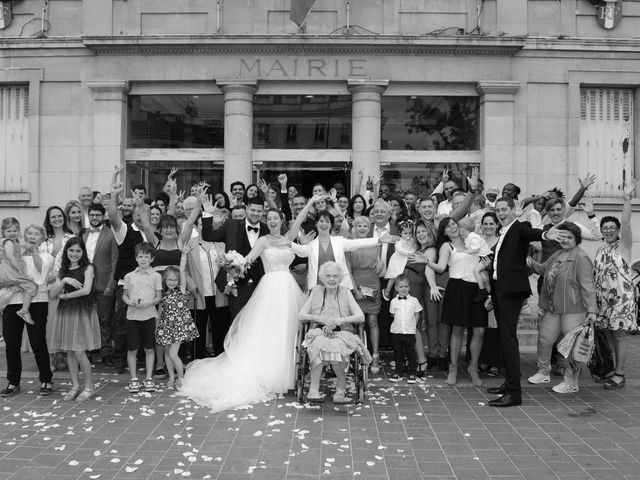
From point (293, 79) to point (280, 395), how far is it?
9213mm

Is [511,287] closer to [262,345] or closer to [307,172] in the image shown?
[262,345]

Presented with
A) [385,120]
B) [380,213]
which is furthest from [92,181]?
[380,213]

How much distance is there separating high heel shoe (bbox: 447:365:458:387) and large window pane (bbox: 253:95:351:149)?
8303 mm

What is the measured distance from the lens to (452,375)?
7527mm

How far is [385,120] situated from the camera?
14.8 meters

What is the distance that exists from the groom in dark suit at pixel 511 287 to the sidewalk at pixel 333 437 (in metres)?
0.30

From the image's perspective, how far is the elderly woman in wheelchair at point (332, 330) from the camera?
6.53m

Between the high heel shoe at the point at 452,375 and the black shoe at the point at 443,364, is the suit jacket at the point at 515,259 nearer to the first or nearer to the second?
the high heel shoe at the point at 452,375

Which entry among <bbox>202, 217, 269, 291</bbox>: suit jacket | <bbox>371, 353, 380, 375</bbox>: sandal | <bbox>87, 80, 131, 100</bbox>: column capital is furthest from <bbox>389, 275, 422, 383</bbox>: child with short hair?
<bbox>87, 80, 131, 100</bbox>: column capital

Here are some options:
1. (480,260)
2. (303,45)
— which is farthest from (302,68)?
(480,260)

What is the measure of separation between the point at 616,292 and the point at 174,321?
18.2 feet

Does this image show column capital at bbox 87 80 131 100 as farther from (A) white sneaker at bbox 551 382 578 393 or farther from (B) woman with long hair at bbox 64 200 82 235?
(A) white sneaker at bbox 551 382 578 393

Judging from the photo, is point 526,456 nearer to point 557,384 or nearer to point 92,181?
point 557,384

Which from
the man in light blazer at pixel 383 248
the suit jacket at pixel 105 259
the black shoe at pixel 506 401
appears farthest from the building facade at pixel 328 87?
the black shoe at pixel 506 401
